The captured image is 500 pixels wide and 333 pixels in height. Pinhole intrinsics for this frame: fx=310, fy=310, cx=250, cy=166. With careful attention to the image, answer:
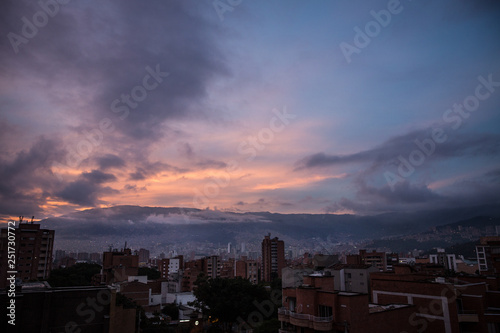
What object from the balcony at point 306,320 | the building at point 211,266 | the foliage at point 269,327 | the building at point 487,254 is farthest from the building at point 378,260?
the balcony at point 306,320

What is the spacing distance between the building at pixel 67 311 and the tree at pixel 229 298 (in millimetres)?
17428

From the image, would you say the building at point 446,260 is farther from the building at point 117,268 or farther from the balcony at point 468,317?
the building at point 117,268

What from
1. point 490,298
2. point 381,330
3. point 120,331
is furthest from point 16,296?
point 490,298

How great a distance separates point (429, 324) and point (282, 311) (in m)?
9.62

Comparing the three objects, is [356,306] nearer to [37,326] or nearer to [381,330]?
[381,330]

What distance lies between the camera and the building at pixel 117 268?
50.4 metres

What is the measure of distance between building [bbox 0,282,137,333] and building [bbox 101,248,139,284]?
35.5 metres

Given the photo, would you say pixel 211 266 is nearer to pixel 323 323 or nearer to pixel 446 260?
pixel 446 260

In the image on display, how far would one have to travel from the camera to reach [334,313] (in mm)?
16422

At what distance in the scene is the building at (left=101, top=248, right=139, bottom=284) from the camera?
50.4m

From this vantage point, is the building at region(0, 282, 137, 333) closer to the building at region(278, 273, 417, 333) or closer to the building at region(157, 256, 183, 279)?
the building at region(278, 273, 417, 333)

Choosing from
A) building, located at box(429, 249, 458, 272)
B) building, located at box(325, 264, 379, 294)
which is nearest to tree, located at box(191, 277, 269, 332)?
building, located at box(325, 264, 379, 294)

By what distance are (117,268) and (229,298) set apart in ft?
92.0

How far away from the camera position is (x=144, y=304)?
42375 millimetres
